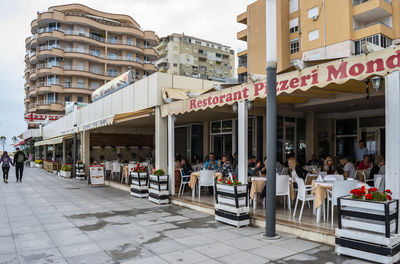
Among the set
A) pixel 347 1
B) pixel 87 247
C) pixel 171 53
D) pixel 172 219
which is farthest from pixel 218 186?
pixel 171 53

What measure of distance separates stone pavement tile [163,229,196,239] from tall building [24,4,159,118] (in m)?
49.7

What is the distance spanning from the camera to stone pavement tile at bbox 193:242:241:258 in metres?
4.51

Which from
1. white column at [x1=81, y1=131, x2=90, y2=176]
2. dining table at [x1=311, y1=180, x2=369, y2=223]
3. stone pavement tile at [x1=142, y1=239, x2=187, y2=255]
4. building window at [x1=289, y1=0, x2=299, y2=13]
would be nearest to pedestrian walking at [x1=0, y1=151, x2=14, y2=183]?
white column at [x1=81, y1=131, x2=90, y2=176]

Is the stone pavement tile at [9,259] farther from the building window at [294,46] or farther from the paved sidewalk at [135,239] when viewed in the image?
the building window at [294,46]

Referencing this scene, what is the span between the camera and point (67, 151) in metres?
28.0

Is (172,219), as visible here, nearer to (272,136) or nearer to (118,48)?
(272,136)

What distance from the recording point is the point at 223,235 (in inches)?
218

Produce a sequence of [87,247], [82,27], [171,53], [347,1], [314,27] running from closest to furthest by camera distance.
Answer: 1. [87,247]
2. [347,1]
3. [314,27]
4. [82,27]
5. [171,53]

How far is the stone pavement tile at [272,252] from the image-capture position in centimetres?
440

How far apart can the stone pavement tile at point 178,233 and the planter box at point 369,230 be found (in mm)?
2541

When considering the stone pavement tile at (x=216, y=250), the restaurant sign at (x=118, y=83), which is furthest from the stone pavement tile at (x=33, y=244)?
the restaurant sign at (x=118, y=83)

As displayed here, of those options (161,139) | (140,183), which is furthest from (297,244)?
(140,183)

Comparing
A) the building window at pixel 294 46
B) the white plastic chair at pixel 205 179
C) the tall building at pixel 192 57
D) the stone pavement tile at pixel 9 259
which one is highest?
the tall building at pixel 192 57

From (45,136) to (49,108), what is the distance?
1947cm
